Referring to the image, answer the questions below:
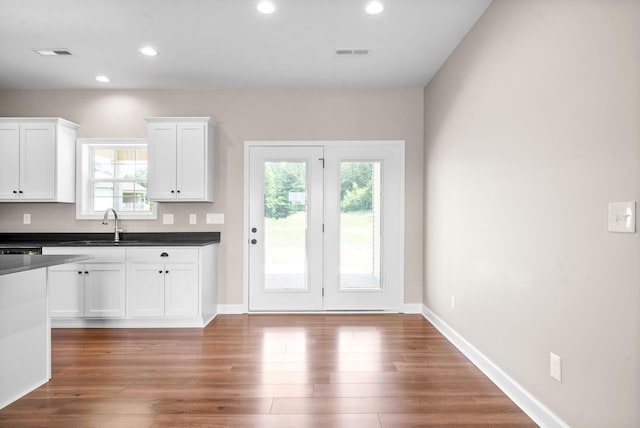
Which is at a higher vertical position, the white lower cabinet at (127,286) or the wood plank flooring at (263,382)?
the white lower cabinet at (127,286)

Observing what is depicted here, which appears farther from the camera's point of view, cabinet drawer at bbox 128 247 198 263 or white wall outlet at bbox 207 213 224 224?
white wall outlet at bbox 207 213 224 224

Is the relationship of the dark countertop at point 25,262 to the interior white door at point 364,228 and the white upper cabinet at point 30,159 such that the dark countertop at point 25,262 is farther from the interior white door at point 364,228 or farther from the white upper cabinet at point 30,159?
the interior white door at point 364,228

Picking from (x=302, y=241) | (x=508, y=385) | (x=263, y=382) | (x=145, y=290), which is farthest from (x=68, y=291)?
(x=508, y=385)

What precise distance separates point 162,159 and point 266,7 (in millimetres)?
2226

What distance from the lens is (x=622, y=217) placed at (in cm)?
163

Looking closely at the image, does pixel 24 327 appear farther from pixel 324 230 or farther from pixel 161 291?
pixel 324 230

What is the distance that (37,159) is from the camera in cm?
444

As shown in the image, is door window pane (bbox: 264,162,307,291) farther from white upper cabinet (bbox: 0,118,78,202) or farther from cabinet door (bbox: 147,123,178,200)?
Answer: white upper cabinet (bbox: 0,118,78,202)

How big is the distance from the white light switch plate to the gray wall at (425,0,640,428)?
3 centimetres

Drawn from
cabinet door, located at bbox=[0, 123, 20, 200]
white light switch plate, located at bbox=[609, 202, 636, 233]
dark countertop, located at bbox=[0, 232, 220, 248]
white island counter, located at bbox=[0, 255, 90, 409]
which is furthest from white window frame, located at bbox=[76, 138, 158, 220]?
white light switch plate, located at bbox=[609, 202, 636, 233]

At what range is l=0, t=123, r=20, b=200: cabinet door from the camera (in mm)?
4422

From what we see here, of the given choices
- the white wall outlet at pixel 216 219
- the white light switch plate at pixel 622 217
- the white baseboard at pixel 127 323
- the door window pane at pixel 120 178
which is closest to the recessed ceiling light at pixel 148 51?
the door window pane at pixel 120 178

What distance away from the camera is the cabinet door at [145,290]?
4.16 metres

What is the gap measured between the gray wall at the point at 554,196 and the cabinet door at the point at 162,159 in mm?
3019
